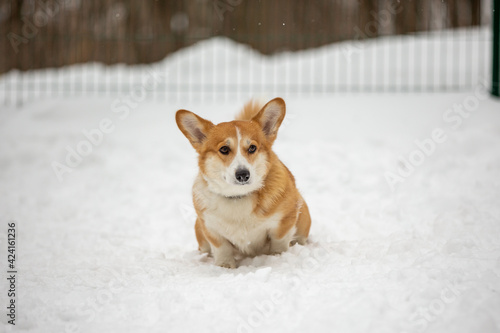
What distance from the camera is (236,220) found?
3186mm

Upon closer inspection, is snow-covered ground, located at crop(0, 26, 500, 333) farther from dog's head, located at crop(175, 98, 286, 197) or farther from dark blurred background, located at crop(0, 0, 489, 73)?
dark blurred background, located at crop(0, 0, 489, 73)

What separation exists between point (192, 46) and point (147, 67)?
1.00m

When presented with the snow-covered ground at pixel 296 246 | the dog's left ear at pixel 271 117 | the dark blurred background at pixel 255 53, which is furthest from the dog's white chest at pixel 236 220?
the dark blurred background at pixel 255 53

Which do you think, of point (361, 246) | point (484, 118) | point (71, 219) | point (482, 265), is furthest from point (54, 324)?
point (484, 118)

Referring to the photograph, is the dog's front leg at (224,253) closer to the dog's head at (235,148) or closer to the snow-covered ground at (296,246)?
the snow-covered ground at (296,246)

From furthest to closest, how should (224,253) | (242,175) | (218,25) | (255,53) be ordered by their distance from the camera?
(255,53)
(218,25)
(224,253)
(242,175)

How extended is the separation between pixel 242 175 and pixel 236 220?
1.17ft

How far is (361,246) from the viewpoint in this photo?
11.1 feet

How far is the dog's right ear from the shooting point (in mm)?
3367

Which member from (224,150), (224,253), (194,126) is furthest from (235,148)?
(224,253)

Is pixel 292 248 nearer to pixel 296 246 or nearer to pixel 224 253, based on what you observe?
pixel 296 246

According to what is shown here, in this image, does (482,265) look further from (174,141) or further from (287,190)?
(174,141)

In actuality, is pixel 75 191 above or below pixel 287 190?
below

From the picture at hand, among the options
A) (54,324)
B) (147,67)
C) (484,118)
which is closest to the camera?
(54,324)
